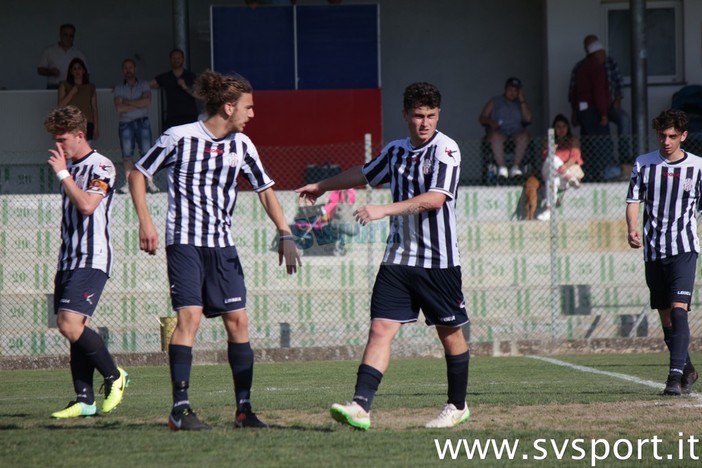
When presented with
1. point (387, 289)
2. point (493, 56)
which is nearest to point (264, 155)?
point (493, 56)

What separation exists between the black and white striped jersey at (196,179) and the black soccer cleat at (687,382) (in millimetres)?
3991

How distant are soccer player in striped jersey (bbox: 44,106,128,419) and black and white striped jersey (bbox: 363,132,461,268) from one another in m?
1.97

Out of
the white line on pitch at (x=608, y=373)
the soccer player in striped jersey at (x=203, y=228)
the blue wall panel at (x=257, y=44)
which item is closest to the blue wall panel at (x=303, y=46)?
the blue wall panel at (x=257, y=44)

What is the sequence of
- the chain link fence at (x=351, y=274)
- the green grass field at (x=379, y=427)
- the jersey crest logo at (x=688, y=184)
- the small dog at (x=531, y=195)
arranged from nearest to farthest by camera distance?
the green grass field at (x=379, y=427)
the jersey crest logo at (x=688, y=184)
the chain link fence at (x=351, y=274)
the small dog at (x=531, y=195)

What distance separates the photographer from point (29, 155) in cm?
1752

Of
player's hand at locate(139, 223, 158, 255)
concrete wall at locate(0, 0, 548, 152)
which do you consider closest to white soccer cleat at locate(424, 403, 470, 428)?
player's hand at locate(139, 223, 158, 255)

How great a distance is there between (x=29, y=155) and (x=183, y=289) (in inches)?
473

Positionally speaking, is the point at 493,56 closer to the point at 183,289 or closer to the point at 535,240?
the point at 535,240

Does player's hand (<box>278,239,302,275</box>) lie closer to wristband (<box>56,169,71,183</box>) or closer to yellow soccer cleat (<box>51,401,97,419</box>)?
wristband (<box>56,169,71,183</box>)

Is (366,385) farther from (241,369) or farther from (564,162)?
(564,162)

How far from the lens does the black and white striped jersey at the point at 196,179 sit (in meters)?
6.45

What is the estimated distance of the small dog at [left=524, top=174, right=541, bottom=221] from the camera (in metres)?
15.8

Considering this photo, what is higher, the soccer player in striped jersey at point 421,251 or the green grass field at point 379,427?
the soccer player in striped jersey at point 421,251

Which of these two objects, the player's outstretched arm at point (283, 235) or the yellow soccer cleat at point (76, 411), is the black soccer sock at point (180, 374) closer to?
the player's outstretched arm at point (283, 235)
